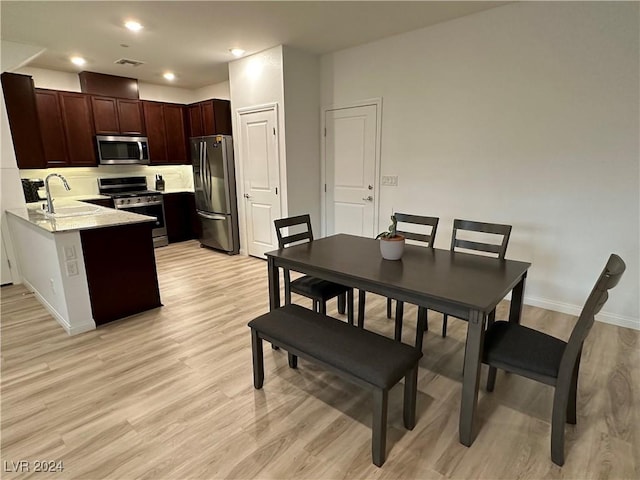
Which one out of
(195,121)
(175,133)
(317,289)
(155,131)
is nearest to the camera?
(317,289)

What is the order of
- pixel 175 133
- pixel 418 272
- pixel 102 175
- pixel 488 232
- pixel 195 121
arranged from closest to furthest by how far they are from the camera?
pixel 418 272 → pixel 488 232 → pixel 102 175 → pixel 195 121 → pixel 175 133

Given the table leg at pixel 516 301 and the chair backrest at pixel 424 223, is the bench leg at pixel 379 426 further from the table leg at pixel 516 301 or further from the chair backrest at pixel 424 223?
the chair backrest at pixel 424 223

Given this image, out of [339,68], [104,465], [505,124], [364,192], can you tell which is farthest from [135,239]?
[505,124]

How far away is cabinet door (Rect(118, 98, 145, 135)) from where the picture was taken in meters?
5.32

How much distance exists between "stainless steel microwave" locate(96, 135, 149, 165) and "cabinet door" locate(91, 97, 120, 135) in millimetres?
100

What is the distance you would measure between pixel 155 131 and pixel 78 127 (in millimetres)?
1074

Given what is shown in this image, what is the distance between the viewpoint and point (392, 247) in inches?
86.5

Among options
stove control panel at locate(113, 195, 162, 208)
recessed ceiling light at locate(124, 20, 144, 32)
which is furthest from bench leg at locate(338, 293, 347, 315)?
stove control panel at locate(113, 195, 162, 208)

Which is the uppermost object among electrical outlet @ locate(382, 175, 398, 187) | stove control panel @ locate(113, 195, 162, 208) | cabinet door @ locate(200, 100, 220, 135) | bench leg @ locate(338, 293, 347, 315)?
cabinet door @ locate(200, 100, 220, 135)

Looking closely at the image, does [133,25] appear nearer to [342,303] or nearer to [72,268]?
[72,268]

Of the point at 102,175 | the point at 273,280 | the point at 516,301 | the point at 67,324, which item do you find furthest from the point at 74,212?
the point at 516,301

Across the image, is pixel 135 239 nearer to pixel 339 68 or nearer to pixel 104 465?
pixel 104 465

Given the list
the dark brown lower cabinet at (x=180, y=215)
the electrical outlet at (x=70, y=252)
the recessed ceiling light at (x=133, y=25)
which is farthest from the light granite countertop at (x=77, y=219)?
the dark brown lower cabinet at (x=180, y=215)

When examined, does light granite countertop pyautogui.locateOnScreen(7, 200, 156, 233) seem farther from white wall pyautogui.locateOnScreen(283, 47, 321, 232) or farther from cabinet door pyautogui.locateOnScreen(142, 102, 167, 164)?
cabinet door pyautogui.locateOnScreen(142, 102, 167, 164)
